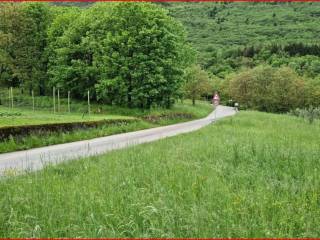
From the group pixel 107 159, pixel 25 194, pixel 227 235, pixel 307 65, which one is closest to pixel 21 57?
pixel 107 159

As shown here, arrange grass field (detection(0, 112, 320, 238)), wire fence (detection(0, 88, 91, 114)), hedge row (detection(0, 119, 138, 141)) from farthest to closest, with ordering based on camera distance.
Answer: wire fence (detection(0, 88, 91, 114)) → hedge row (detection(0, 119, 138, 141)) → grass field (detection(0, 112, 320, 238))

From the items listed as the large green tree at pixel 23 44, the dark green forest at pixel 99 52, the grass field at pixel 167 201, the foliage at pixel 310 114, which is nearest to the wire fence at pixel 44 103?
the dark green forest at pixel 99 52

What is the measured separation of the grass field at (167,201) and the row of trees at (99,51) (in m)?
31.8

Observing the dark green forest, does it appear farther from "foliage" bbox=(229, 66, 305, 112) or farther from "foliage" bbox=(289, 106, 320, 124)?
"foliage" bbox=(229, 66, 305, 112)

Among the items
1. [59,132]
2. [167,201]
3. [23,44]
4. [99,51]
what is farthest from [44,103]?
[167,201]

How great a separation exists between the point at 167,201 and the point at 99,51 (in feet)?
130

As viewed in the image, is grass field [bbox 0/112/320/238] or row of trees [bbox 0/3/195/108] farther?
row of trees [bbox 0/3/195/108]

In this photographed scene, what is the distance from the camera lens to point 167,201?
7273mm

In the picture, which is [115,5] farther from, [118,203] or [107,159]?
[118,203]

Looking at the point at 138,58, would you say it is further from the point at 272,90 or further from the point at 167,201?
the point at 272,90

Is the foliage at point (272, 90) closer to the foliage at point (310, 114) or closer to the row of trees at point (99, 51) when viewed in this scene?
the foliage at point (310, 114)

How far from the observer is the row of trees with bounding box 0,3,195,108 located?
139 feet

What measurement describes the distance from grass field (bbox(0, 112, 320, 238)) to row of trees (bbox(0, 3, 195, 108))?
1251 inches

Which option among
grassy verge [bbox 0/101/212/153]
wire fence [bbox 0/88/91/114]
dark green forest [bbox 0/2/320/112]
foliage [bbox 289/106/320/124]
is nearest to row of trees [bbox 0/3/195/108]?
dark green forest [bbox 0/2/320/112]
